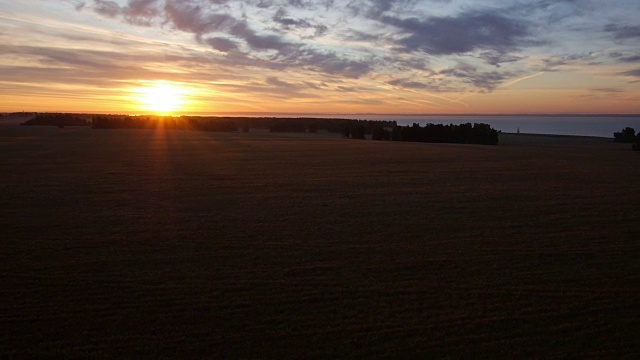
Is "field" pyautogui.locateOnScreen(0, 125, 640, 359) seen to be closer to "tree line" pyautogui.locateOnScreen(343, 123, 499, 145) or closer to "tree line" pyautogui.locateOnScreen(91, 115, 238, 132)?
"tree line" pyautogui.locateOnScreen(343, 123, 499, 145)

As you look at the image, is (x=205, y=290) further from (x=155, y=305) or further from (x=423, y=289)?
(x=423, y=289)

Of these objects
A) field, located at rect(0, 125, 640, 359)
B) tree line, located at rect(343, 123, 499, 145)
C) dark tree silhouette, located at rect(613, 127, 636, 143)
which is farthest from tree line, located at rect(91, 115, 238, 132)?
field, located at rect(0, 125, 640, 359)

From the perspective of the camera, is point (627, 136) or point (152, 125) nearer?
point (627, 136)

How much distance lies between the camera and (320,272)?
23.8ft

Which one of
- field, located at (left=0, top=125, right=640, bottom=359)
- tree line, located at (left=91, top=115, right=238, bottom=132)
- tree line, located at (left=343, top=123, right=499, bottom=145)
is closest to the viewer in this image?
field, located at (left=0, top=125, right=640, bottom=359)

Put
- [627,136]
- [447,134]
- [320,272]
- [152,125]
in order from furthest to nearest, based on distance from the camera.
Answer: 1. [152,125]
2. [447,134]
3. [627,136]
4. [320,272]

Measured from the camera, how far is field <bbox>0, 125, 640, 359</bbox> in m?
5.32

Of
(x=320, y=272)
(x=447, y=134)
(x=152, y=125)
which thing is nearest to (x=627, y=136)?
(x=447, y=134)

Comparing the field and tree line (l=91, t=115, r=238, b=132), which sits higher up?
tree line (l=91, t=115, r=238, b=132)

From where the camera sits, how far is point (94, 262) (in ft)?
25.1

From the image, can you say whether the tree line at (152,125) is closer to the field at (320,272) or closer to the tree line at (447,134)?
the tree line at (447,134)

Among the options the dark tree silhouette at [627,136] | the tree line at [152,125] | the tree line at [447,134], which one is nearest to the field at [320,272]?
the tree line at [447,134]

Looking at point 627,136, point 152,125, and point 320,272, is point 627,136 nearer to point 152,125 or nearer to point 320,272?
point 320,272

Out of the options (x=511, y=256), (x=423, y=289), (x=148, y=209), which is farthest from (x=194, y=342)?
(x=148, y=209)
